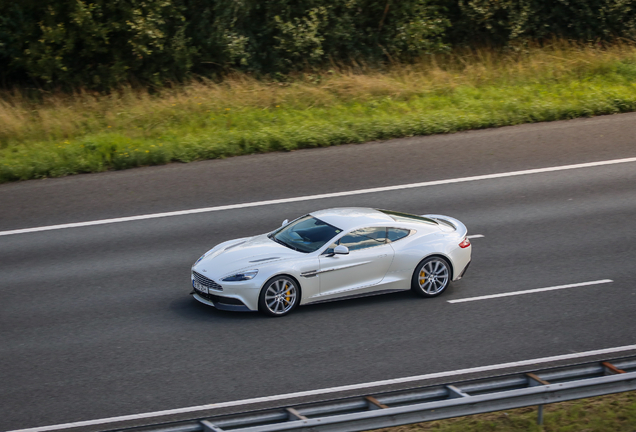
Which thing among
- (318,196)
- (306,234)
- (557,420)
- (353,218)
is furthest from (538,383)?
(318,196)

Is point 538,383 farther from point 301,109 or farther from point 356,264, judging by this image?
point 301,109

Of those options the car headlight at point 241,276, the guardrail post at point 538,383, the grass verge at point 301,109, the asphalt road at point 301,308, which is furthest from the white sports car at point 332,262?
the grass verge at point 301,109

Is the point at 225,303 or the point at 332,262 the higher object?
the point at 332,262

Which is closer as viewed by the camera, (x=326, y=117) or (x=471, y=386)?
(x=471, y=386)

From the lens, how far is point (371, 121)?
19.0 m

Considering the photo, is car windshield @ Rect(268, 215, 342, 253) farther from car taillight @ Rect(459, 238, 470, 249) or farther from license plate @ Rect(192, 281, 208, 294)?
car taillight @ Rect(459, 238, 470, 249)

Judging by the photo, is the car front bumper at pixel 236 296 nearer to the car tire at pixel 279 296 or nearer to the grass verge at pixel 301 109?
the car tire at pixel 279 296

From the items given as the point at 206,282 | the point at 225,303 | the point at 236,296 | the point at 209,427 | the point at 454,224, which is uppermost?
the point at 454,224

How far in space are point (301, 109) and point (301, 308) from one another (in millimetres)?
10171

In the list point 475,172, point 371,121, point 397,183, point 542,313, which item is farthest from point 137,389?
point 371,121

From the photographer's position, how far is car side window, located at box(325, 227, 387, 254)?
11078 mm

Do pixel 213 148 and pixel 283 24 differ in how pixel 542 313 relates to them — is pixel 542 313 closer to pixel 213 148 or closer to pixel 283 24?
pixel 213 148

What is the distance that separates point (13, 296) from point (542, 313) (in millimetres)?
7867

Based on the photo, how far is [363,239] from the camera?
441 inches
